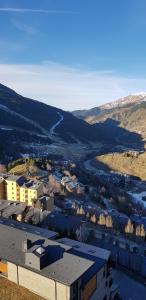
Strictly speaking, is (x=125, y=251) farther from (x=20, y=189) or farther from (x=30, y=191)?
(x=20, y=189)

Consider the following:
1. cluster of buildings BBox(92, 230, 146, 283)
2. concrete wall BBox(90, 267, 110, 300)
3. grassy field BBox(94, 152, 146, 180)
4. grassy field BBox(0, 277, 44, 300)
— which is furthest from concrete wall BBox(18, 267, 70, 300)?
grassy field BBox(94, 152, 146, 180)

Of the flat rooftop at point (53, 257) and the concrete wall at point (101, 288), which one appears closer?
the flat rooftop at point (53, 257)

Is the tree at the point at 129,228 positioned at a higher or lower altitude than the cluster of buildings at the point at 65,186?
lower

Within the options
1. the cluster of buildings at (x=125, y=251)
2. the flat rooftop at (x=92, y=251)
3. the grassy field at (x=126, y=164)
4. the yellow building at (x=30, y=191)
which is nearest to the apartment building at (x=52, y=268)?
the flat rooftop at (x=92, y=251)

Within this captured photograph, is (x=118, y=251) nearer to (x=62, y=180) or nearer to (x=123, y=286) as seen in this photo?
(x=123, y=286)

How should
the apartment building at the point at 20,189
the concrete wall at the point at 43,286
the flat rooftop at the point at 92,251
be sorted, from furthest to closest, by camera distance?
the apartment building at the point at 20,189
the flat rooftop at the point at 92,251
the concrete wall at the point at 43,286

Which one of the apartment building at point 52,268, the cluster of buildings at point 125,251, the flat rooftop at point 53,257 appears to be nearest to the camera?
the apartment building at point 52,268

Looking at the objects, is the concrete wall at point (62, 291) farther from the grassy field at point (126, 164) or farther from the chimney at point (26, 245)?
the grassy field at point (126, 164)

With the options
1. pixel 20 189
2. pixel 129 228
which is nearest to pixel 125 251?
pixel 129 228
